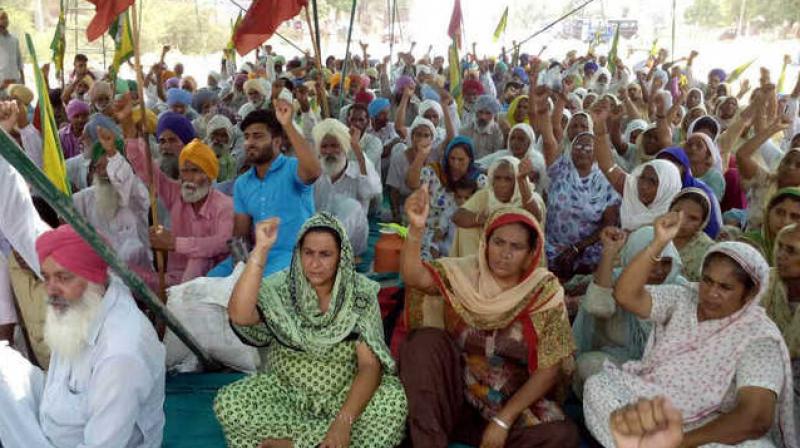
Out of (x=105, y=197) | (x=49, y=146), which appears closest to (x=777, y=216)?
(x=49, y=146)

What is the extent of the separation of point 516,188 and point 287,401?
1869 millimetres

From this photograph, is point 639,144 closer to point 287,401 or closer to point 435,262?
point 435,262

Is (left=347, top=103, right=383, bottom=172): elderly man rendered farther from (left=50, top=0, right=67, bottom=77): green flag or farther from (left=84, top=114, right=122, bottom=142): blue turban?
(left=50, top=0, right=67, bottom=77): green flag

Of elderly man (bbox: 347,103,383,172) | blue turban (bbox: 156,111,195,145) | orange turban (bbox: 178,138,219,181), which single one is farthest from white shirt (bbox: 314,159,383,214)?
orange turban (bbox: 178,138,219,181)

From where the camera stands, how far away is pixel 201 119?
21.7 ft

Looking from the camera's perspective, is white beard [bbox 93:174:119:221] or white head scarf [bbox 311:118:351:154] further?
white head scarf [bbox 311:118:351:154]

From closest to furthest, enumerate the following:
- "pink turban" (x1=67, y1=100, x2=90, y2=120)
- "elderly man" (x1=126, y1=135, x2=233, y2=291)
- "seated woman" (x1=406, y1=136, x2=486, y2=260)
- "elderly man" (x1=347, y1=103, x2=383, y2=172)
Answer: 1. "elderly man" (x1=126, y1=135, x2=233, y2=291)
2. "seated woman" (x1=406, y1=136, x2=486, y2=260)
3. "pink turban" (x1=67, y1=100, x2=90, y2=120)
4. "elderly man" (x1=347, y1=103, x2=383, y2=172)

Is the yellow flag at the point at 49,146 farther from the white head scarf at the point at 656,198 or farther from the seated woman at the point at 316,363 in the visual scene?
the white head scarf at the point at 656,198

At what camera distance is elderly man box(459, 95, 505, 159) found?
6383 mm

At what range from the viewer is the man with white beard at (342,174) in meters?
4.86

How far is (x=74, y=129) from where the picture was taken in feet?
17.3

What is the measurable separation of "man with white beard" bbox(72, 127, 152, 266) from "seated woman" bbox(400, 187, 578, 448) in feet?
5.67

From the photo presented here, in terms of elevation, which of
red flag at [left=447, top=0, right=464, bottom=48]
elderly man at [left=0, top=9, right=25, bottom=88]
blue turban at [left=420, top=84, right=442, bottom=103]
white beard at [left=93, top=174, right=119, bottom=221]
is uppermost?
red flag at [left=447, top=0, right=464, bottom=48]

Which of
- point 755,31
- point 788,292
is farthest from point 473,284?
point 755,31
